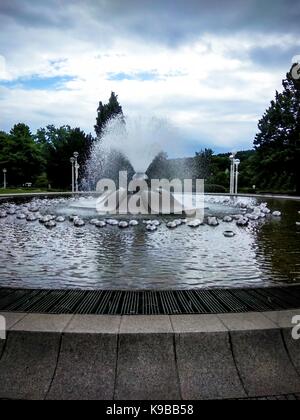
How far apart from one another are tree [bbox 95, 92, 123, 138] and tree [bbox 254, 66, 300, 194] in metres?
19.4

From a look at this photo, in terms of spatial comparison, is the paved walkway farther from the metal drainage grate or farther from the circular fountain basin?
the circular fountain basin

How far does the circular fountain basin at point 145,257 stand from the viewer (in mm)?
5559

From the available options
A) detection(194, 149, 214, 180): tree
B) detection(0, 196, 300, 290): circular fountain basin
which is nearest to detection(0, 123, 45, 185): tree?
detection(194, 149, 214, 180): tree

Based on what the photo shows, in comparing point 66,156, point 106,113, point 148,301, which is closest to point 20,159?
point 66,156

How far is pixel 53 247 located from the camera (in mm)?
A: 7941

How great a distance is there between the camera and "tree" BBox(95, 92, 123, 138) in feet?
161

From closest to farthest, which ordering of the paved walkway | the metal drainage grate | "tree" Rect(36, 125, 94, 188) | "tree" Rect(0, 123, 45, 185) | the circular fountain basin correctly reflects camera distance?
the paved walkway → the metal drainage grate → the circular fountain basin → "tree" Rect(36, 125, 94, 188) → "tree" Rect(0, 123, 45, 185)

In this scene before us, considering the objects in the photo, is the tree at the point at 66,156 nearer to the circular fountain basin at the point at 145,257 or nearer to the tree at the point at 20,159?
the tree at the point at 20,159

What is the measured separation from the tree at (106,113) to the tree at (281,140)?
19.4 metres

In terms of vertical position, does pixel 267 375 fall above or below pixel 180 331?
below

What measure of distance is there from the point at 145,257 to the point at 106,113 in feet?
146
